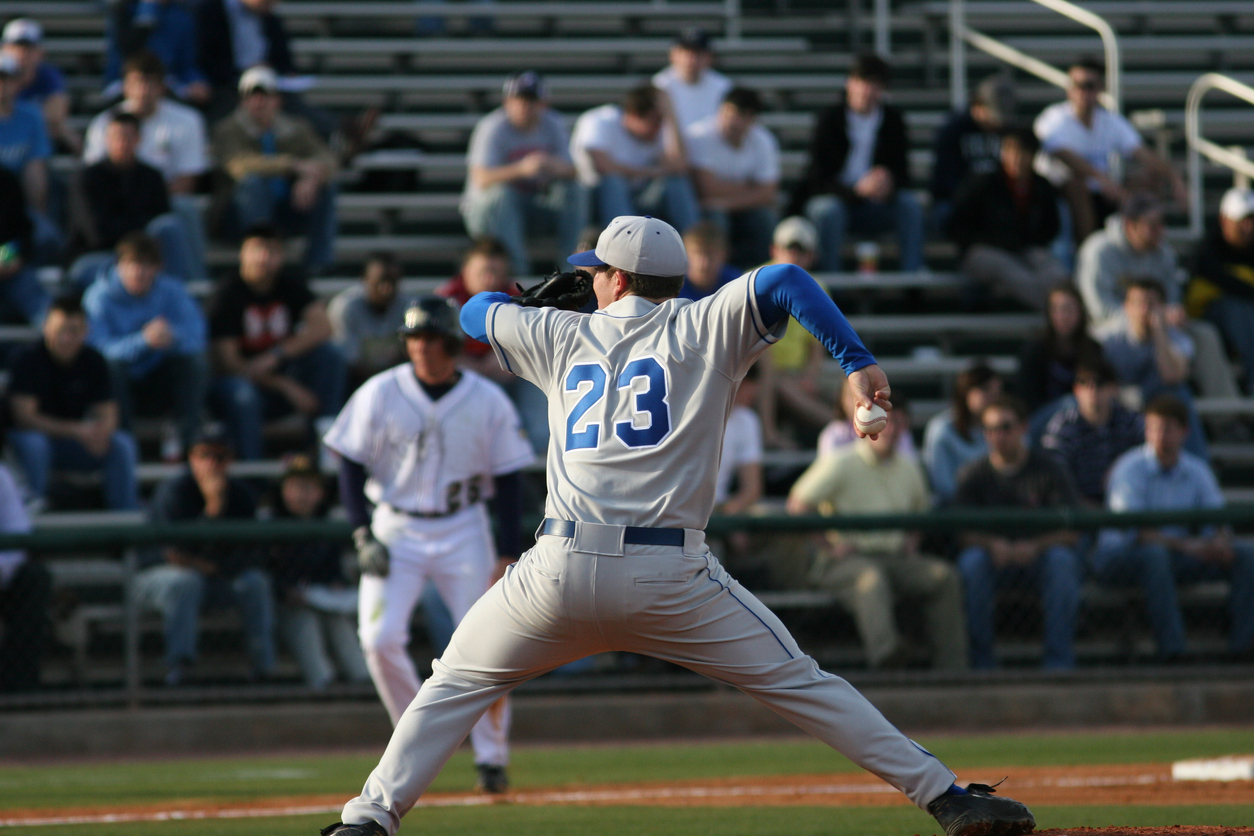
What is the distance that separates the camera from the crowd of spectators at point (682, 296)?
31.3 ft

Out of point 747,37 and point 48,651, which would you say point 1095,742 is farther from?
point 747,37

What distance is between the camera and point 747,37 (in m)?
16.6

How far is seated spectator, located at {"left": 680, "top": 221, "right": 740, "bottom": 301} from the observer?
10.5 metres

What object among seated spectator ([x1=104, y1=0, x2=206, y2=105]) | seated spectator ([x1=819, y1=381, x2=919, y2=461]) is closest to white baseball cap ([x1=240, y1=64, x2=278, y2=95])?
seated spectator ([x1=104, y1=0, x2=206, y2=105])

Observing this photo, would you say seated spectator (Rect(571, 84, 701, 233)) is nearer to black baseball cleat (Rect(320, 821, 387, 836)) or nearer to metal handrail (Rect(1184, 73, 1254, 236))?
metal handrail (Rect(1184, 73, 1254, 236))

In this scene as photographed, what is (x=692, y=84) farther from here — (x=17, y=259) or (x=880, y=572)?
(x=17, y=259)

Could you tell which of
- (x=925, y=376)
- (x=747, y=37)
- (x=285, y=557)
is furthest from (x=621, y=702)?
(x=747, y=37)

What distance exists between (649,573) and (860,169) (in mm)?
9220

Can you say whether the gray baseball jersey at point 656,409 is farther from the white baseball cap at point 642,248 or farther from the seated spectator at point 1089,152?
the seated spectator at point 1089,152

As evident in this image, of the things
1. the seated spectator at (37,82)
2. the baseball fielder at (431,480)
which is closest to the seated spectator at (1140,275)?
the baseball fielder at (431,480)

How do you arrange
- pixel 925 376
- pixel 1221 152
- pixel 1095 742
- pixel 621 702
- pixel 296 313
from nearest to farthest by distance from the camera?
1. pixel 1095 742
2. pixel 621 702
3. pixel 296 313
4. pixel 925 376
5. pixel 1221 152

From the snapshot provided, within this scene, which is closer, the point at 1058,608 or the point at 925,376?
the point at 1058,608

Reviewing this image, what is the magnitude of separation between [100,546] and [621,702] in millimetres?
3235

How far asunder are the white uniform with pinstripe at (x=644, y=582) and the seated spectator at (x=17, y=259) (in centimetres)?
772
